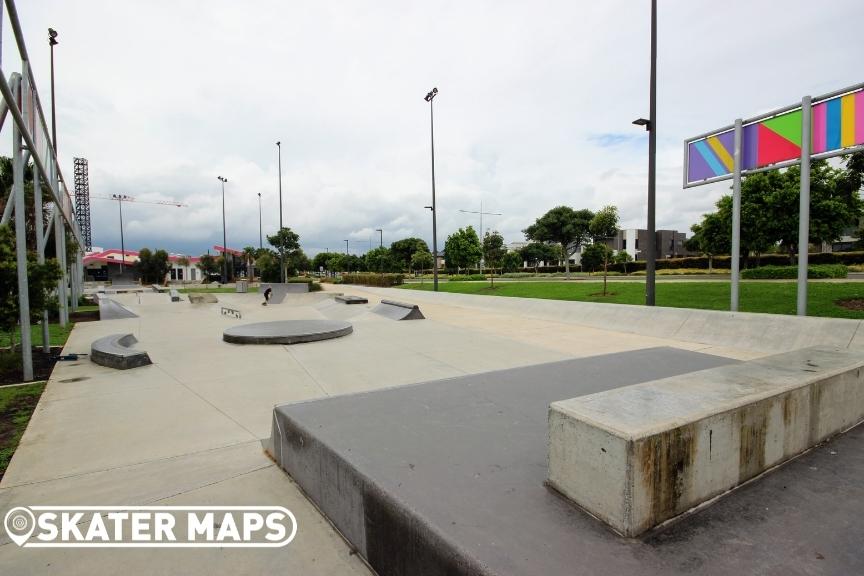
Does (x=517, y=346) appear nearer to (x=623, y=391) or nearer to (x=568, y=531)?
(x=623, y=391)

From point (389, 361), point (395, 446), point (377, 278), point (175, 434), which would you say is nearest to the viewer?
point (395, 446)

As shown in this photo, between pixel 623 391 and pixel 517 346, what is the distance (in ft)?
21.0

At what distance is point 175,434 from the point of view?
4.30m

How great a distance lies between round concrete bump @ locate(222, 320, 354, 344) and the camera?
371 inches

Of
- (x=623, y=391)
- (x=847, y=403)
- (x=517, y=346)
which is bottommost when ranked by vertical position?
(x=517, y=346)

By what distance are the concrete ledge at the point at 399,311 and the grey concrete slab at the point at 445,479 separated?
30.7ft

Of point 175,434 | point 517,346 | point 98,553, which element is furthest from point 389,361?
point 98,553

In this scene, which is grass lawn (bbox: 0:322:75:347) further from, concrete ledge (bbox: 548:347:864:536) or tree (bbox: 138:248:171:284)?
tree (bbox: 138:248:171:284)

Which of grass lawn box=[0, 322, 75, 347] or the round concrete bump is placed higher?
the round concrete bump

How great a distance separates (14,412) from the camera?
5.20 metres

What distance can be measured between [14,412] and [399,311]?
10425 mm

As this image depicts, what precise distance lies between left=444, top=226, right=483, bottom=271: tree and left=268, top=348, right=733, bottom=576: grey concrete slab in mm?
54402

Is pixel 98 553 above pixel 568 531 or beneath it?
beneath

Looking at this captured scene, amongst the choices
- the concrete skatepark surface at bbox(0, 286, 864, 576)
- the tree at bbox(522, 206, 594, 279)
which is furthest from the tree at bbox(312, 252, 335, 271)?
the concrete skatepark surface at bbox(0, 286, 864, 576)
